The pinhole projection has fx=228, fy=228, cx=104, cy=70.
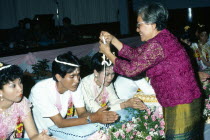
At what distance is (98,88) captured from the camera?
2742 millimetres

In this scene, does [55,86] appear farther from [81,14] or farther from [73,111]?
[81,14]

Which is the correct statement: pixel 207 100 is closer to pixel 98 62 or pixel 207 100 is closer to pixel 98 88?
pixel 98 88

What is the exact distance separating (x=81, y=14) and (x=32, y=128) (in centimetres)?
926

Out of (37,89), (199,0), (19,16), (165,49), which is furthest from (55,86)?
(19,16)

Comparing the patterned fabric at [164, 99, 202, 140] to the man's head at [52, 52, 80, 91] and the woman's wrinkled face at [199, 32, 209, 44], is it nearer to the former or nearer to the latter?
the man's head at [52, 52, 80, 91]

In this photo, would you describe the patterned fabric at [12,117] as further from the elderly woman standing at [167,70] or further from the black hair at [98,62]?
the elderly woman standing at [167,70]

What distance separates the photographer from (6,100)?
2.00 metres

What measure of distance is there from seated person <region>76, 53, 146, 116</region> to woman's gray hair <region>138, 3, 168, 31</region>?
89cm

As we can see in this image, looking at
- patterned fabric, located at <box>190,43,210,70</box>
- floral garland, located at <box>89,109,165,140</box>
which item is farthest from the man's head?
patterned fabric, located at <box>190,43,210,70</box>

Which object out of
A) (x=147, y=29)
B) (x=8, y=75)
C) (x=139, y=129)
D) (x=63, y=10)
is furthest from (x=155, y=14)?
(x=63, y=10)

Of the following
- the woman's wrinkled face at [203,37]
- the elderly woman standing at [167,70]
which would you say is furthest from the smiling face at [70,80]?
the woman's wrinkled face at [203,37]

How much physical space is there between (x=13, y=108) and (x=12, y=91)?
262mm

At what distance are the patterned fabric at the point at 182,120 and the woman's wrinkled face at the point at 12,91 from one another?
122cm

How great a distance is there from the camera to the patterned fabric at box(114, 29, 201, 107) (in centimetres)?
164
